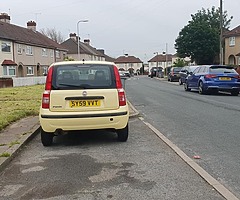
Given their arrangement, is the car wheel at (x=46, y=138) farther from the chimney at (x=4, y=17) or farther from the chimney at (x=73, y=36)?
the chimney at (x=73, y=36)

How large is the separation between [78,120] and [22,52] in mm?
37124

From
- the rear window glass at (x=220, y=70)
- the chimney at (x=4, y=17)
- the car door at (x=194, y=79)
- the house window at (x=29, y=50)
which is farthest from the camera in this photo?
the chimney at (x=4, y=17)

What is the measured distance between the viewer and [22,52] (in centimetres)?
4094

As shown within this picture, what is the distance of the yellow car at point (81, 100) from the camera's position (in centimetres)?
619

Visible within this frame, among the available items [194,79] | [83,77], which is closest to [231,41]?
[194,79]

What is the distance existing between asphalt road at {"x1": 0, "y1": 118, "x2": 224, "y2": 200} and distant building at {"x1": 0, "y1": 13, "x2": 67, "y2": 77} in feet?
Result: 105

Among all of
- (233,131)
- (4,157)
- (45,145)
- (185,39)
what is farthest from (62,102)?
(185,39)

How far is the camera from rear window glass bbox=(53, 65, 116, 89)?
6.32m

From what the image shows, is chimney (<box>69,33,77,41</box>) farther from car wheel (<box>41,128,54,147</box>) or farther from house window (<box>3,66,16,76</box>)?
car wheel (<box>41,128,54,147</box>)

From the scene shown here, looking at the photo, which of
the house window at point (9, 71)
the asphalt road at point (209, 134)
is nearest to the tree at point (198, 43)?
the house window at point (9, 71)

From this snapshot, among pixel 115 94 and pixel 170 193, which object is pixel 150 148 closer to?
pixel 115 94

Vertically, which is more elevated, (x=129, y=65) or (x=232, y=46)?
(x=232, y=46)

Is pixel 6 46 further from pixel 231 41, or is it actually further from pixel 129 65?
pixel 129 65

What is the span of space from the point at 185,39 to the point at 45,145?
4585 centimetres
